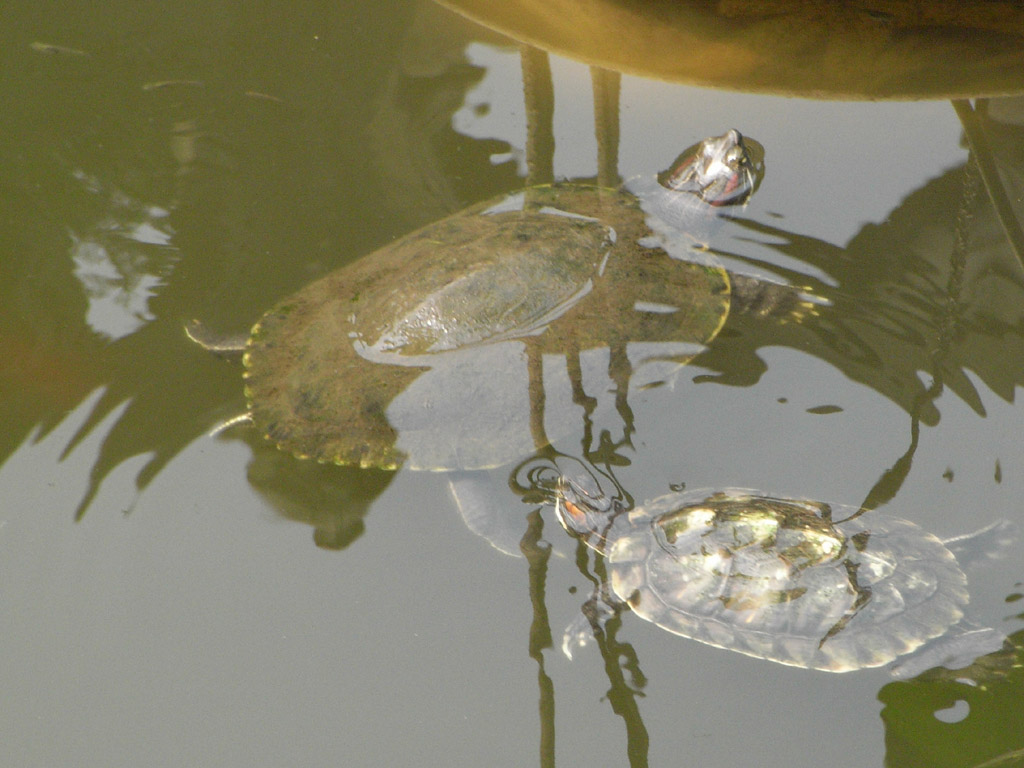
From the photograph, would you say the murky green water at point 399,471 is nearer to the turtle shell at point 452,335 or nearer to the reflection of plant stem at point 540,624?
the reflection of plant stem at point 540,624

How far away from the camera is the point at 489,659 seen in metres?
1.90

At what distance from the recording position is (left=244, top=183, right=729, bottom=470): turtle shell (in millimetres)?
2139

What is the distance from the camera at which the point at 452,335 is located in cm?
217

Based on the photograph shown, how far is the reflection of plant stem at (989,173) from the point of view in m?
2.41

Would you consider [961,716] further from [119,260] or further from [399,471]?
[119,260]

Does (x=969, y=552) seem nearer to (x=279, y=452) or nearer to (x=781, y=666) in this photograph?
(x=781, y=666)

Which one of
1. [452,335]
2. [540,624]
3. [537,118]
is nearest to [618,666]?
[540,624]

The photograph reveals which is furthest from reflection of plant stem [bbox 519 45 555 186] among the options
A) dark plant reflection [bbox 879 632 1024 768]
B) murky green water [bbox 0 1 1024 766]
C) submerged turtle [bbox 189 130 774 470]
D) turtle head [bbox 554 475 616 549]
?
dark plant reflection [bbox 879 632 1024 768]

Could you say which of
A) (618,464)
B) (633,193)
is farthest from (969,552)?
(633,193)

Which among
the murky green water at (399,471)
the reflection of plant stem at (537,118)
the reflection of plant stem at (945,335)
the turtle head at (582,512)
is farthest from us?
the reflection of plant stem at (537,118)

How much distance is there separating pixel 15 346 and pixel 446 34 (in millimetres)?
2128

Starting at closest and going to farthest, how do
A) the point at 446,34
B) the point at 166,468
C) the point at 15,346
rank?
the point at 166,468, the point at 15,346, the point at 446,34

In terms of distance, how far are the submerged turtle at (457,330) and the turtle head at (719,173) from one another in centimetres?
31

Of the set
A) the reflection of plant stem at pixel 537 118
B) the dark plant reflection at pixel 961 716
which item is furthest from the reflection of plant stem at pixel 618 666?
the reflection of plant stem at pixel 537 118
